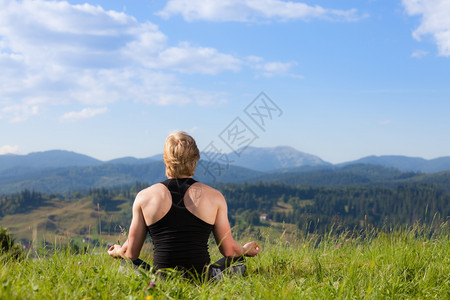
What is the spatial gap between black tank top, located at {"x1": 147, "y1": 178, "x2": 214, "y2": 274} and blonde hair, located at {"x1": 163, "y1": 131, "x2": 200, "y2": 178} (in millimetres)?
179

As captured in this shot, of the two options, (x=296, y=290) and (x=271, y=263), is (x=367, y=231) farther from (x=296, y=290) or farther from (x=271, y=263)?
(x=296, y=290)

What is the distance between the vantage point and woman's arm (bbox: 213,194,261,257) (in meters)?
4.19

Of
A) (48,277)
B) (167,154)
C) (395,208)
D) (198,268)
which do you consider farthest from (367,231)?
(395,208)

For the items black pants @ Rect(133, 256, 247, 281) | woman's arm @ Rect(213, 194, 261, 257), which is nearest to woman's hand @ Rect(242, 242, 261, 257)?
woman's arm @ Rect(213, 194, 261, 257)

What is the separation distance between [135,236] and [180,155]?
1.01m

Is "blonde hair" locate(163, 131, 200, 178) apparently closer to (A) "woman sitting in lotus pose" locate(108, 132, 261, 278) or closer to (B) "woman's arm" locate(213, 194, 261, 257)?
(A) "woman sitting in lotus pose" locate(108, 132, 261, 278)

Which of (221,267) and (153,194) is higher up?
(153,194)

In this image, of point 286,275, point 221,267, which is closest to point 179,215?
point 221,267

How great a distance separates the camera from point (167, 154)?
411 centimetres

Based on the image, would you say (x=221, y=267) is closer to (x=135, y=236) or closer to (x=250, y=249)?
(x=250, y=249)

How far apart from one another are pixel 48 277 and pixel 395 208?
211062 millimetres

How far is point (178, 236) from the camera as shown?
3.98 metres

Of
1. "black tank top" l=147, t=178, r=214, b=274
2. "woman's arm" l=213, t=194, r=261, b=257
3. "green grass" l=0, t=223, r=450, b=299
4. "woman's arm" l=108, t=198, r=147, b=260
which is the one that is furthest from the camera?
"woman's arm" l=213, t=194, r=261, b=257

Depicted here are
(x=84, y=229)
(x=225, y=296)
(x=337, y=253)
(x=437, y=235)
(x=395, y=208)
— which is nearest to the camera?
(x=225, y=296)
